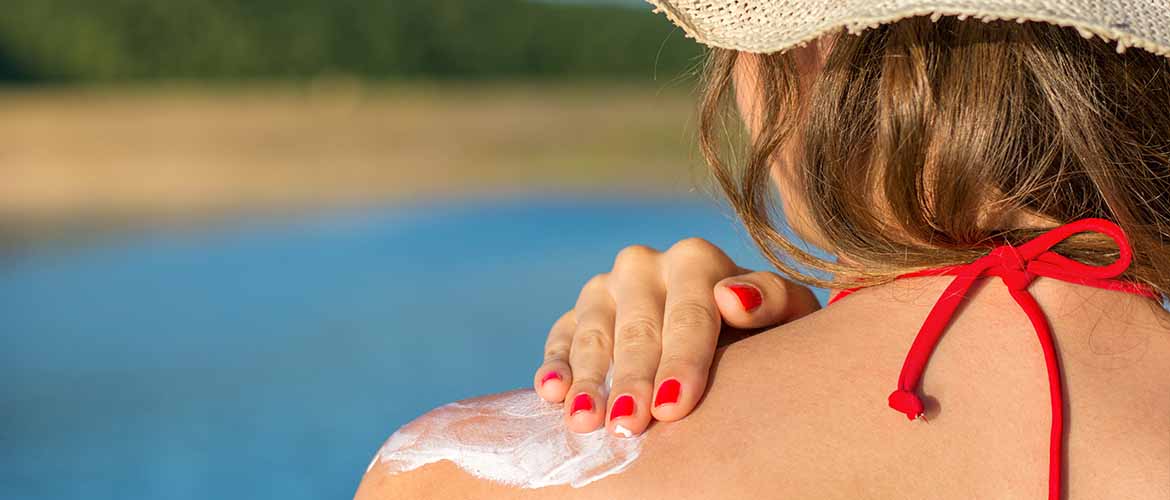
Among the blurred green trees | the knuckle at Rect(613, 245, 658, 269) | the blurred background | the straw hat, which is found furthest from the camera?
the blurred green trees

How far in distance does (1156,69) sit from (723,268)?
412 mm

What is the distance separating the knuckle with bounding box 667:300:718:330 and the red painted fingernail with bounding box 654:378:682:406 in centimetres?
11

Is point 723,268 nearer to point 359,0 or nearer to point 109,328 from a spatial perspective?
point 109,328

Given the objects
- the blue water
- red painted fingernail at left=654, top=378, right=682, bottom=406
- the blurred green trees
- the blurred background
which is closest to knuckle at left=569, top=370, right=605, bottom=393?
red painted fingernail at left=654, top=378, right=682, bottom=406

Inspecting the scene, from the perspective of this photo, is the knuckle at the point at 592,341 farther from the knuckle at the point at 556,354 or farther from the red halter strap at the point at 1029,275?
the red halter strap at the point at 1029,275

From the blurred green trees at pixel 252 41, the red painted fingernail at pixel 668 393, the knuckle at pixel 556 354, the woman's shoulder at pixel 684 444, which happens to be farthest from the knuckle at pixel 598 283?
the blurred green trees at pixel 252 41

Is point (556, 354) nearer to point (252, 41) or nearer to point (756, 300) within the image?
point (756, 300)

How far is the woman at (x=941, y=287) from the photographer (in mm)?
794

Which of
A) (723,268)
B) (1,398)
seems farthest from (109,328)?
(723,268)

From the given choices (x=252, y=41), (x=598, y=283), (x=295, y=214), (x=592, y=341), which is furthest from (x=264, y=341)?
(x=252, y=41)

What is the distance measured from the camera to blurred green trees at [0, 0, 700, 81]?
12859 mm

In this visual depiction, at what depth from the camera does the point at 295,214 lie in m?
8.23

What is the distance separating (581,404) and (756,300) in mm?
196

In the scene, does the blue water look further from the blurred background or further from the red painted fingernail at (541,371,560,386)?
the red painted fingernail at (541,371,560,386)
